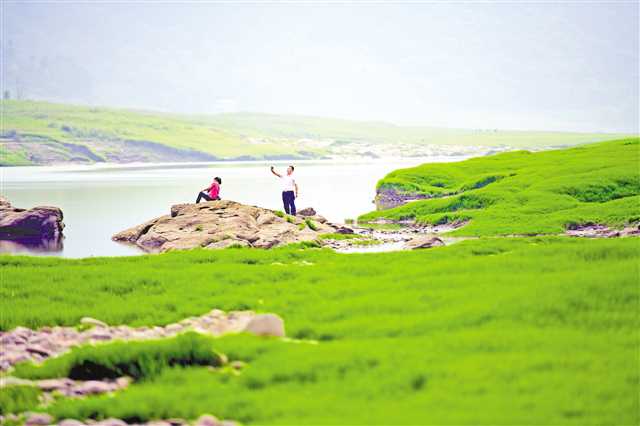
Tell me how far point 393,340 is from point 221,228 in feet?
97.2

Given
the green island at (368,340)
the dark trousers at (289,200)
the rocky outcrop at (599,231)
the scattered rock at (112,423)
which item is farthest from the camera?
the dark trousers at (289,200)

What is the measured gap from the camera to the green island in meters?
10.9

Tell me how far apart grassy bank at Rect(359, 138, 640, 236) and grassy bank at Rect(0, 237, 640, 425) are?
85.0ft

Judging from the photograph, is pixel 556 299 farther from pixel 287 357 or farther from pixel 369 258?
pixel 369 258

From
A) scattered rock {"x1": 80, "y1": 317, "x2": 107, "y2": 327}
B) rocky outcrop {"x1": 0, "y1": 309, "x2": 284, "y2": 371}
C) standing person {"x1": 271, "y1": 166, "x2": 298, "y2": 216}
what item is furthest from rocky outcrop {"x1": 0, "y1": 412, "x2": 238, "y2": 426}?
standing person {"x1": 271, "y1": 166, "x2": 298, "y2": 216}

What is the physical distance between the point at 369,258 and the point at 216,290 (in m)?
6.95

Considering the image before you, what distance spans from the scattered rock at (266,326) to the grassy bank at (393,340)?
1.19ft

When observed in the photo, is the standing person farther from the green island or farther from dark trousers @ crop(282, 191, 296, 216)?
the green island

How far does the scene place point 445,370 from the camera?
39.1 ft

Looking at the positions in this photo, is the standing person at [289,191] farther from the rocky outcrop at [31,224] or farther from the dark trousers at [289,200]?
the rocky outcrop at [31,224]

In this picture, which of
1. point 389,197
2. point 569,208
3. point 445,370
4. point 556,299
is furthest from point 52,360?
point 389,197

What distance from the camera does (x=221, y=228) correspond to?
42.5 metres

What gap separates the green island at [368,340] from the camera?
10.9 meters

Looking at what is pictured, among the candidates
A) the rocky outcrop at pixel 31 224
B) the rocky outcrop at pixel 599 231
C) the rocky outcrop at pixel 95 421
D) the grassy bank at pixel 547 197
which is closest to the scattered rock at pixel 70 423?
the rocky outcrop at pixel 95 421
